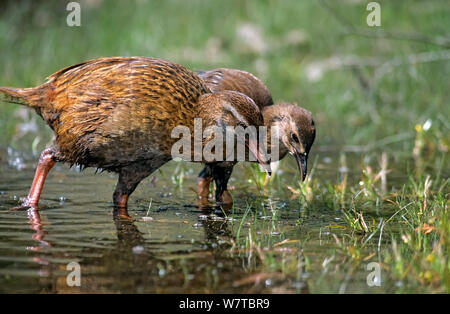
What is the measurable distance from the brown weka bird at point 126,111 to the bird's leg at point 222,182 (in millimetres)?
708

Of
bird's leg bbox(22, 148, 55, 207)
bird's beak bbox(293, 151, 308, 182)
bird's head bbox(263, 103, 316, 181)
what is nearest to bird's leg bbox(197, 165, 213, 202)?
bird's head bbox(263, 103, 316, 181)

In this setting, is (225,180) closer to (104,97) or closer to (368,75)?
(104,97)

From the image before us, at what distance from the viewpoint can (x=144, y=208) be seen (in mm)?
6426

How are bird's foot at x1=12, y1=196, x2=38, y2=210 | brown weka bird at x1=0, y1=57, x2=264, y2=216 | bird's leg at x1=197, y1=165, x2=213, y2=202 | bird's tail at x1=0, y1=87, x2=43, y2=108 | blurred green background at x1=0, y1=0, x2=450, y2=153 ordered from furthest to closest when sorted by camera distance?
blurred green background at x1=0, y1=0, x2=450, y2=153
bird's leg at x1=197, y1=165, x2=213, y2=202
bird's tail at x1=0, y1=87, x2=43, y2=108
bird's foot at x1=12, y1=196, x2=38, y2=210
brown weka bird at x1=0, y1=57, x2=264, y2=216

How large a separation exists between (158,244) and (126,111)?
1308mm

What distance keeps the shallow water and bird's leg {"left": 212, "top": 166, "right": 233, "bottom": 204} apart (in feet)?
0.45

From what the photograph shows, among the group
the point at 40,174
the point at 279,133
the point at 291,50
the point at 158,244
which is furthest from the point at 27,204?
the point at 291,50

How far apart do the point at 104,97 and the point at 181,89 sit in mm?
640

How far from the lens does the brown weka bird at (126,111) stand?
589cm

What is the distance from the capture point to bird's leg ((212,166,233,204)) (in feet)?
22.1

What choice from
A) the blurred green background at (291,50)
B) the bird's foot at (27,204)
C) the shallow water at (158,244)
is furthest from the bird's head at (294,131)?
the blurred green background at (291,50)

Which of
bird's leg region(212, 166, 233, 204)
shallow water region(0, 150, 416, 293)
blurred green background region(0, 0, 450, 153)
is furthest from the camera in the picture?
blurred green background region(0, 0, 450, 153)

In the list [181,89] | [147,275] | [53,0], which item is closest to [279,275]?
[147,275]

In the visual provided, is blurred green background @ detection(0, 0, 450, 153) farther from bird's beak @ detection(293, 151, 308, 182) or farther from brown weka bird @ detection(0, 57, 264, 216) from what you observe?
brown weka bird @ detection(0, 57, 264, 216)
